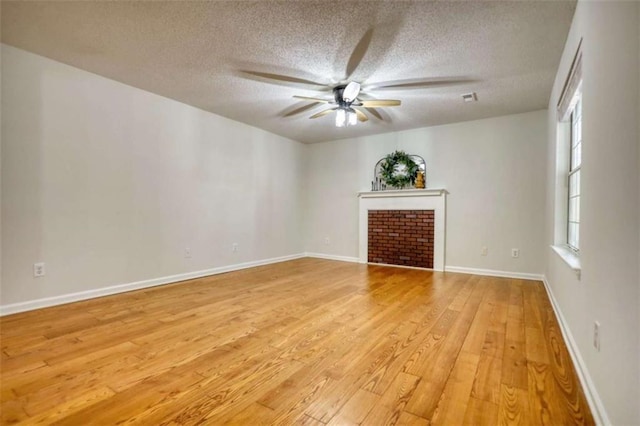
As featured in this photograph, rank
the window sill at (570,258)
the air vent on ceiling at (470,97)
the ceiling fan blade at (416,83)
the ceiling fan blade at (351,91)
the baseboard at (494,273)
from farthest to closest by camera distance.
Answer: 1. the baseboard at (494,273)
2. the air vent on ceiling at (470,97)
3. the ceiling fan blade at (416,83)
4. the ceiling fan blade at (351,91)
5. the window sill at (570,258)

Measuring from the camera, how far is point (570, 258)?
2.32 m

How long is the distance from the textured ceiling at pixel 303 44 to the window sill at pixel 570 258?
1735 millimetres

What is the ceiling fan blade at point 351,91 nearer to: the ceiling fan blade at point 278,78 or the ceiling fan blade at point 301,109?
the ceiling fan blade at point 278,78

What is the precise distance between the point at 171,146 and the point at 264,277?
2.14 m

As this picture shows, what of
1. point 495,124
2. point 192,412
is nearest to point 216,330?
point 192,412

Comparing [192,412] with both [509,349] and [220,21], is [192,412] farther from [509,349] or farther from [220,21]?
[220,21]

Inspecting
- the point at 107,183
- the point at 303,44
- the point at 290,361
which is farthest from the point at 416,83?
the point at 107,183

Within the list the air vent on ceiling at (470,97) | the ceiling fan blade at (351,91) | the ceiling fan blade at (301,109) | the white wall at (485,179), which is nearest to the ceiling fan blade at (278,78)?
the ceiling fan blade at (351,91)

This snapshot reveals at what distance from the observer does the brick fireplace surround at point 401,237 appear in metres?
4.99

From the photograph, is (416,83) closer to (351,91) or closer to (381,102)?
(381,102)

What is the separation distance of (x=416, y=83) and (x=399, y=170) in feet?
6.95

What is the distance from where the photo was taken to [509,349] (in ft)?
6.71

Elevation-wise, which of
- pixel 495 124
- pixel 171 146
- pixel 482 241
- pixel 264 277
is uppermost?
pixel 495 124

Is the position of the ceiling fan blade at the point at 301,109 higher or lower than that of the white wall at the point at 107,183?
higher
